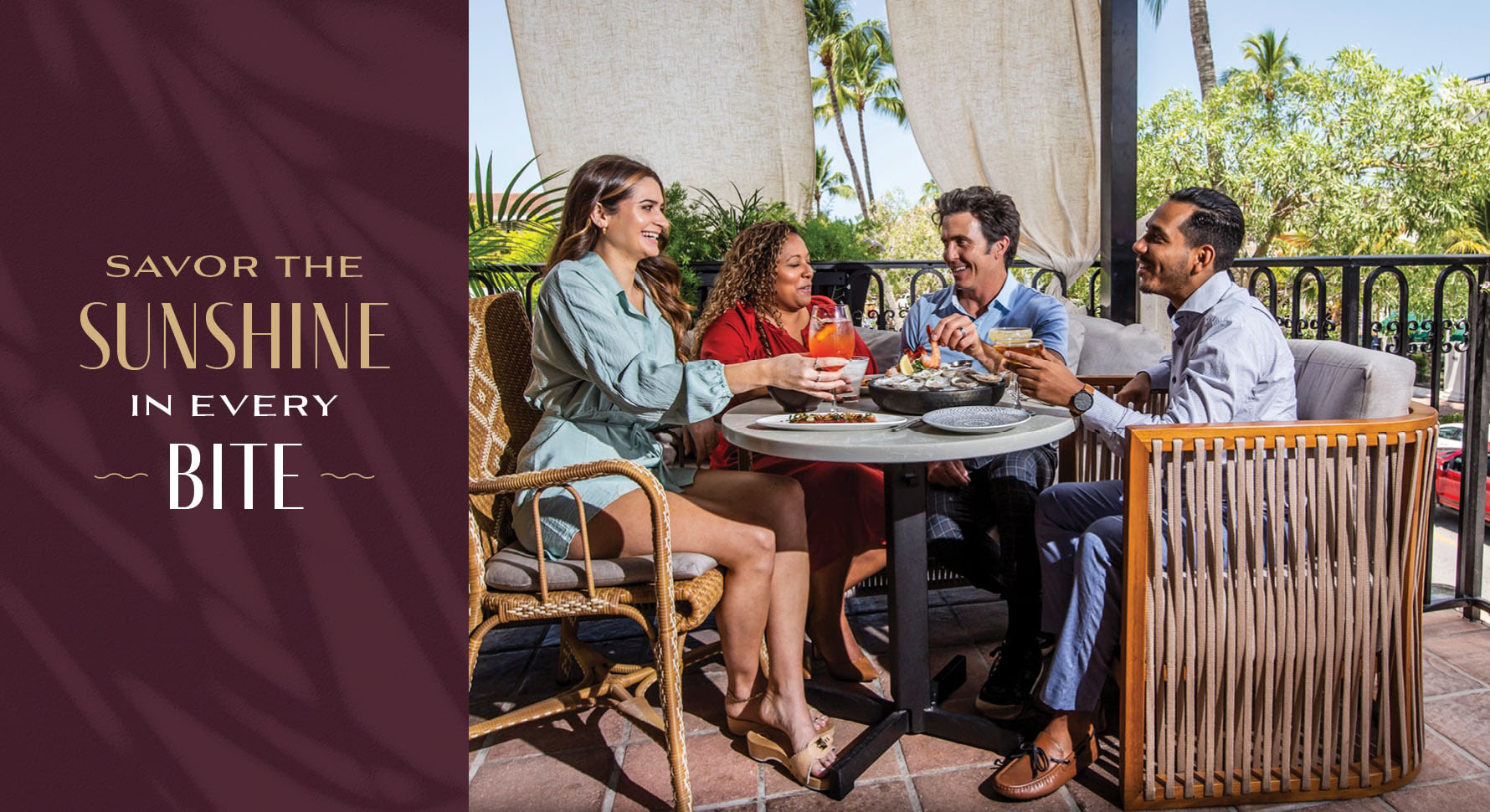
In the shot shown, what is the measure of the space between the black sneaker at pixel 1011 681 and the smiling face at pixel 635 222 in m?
1.25

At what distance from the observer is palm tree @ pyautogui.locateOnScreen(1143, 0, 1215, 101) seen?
934 inches

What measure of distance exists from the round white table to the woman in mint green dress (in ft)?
0.31

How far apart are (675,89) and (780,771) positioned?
3528 millimetres

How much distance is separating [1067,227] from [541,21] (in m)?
2.67

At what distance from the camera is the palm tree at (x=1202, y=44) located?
23734 mm

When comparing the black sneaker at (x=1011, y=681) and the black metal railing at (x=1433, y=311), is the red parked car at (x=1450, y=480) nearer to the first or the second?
the black metal railing at (x=1433, y=311)

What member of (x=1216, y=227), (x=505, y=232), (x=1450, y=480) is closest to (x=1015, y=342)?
(x=1216, y=227)
